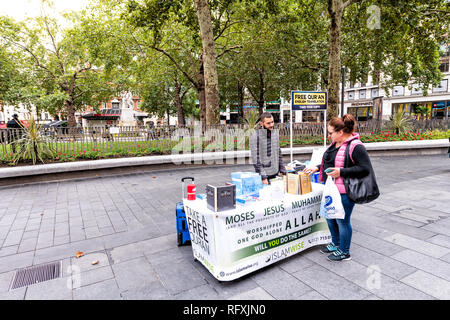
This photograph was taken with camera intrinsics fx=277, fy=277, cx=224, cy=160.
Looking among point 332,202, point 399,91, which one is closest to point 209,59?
point 332,202

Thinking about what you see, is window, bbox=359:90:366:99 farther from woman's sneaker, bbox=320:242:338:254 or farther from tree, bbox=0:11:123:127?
woman's sneaker, bbox=320:242:338:254

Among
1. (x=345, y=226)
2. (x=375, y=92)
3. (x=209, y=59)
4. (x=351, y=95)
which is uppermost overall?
(x=351, y=95)

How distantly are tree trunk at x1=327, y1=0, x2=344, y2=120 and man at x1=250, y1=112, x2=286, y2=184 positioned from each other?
9545mm

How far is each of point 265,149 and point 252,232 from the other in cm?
169

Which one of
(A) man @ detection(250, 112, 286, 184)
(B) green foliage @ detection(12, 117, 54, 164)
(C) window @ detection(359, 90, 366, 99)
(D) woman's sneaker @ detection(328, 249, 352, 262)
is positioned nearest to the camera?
(D) woman's sneaker @ detection(328, 249, 352, 262)

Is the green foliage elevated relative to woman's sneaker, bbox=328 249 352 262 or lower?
elevated

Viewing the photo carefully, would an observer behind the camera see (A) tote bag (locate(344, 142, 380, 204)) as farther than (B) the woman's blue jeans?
No

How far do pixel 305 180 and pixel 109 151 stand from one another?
9.38 metres

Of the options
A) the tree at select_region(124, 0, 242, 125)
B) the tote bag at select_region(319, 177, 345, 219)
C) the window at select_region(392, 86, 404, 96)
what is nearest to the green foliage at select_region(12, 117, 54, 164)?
the tree at select_region(124, 0, 242, 125)

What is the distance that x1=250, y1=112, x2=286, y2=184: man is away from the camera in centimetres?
446

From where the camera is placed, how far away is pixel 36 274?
3.49 m

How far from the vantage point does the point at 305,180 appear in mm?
3764

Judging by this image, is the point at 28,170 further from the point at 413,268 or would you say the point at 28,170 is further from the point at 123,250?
the point at 413,268

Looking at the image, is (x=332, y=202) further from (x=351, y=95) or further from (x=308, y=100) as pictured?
(x=351, y=95)
